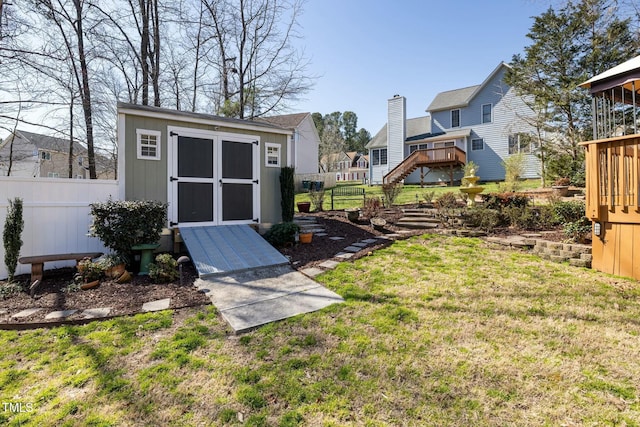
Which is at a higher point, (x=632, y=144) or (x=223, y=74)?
(x=223, y=74)

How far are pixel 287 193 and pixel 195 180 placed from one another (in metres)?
2.17

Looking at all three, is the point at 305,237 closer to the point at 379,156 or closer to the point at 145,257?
the point at 145,257

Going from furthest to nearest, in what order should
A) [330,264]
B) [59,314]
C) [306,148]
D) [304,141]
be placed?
[306,148] < [304,141] < [330,264] < [59,314]

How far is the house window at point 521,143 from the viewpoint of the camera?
15.0 m

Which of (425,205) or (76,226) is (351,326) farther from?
(425,205)

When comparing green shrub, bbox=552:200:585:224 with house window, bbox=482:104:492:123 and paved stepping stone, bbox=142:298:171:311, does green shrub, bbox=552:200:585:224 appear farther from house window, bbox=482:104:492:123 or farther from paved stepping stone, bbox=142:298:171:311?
house window, bbox=482:104:492:123

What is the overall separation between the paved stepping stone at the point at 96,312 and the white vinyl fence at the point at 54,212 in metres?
2.52

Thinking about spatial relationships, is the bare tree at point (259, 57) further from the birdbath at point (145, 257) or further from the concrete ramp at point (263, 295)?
the concrete ramp at point (263, 295)

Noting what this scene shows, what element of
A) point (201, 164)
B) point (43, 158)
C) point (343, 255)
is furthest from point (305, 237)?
point (43, 158)

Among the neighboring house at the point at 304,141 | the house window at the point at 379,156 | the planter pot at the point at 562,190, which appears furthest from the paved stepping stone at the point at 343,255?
the house window at the point at 379,156

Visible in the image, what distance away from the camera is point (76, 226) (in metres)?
5.72

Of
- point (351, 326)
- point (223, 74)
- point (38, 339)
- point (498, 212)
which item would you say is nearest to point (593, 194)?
point (498, 212)

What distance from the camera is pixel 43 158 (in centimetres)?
2156

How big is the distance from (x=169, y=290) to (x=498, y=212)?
7616mm
